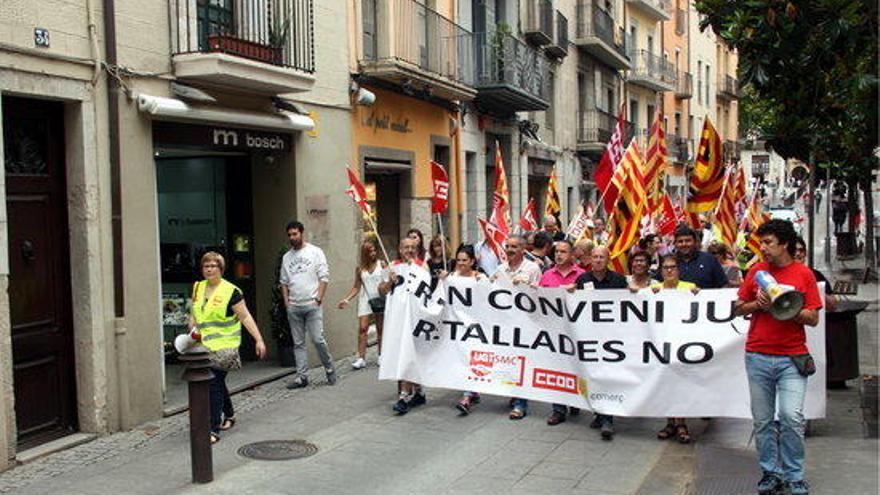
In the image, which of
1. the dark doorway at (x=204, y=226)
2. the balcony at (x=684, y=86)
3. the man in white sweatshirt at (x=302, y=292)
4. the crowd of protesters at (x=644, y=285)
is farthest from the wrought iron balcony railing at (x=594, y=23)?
the man in white sweatshirt at (x=302, y=292)

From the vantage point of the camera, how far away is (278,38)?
1024cm

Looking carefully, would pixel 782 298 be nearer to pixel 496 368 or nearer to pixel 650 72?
pixel 496 368

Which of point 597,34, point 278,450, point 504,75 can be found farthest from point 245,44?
point 597,34

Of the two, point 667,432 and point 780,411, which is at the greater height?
point 780,411

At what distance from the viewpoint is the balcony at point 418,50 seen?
1315 centimetres

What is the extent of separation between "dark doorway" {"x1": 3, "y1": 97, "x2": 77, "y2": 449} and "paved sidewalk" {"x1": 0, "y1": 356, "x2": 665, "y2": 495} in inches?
19.1

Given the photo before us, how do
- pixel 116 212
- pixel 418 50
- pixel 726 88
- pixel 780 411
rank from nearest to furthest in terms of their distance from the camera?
pixel 780 411 → pixel 116 212 → pixel 418 50 → pixel 726 88

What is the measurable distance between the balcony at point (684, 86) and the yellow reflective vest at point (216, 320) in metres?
35.7

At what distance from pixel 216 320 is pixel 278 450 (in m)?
1.19

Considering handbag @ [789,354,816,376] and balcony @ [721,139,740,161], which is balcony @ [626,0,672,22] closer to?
balcony @ [721,139,740,161]

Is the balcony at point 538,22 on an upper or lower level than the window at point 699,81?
lower

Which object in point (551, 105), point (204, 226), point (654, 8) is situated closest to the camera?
point (204, 226)

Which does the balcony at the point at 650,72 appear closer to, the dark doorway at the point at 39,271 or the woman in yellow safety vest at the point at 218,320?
the woman in yellow safety vest at the point at 218,320

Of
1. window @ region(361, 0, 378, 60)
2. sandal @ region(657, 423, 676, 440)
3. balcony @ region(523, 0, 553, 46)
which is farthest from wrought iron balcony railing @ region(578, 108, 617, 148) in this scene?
sandal @ region(657, 423, 676, 440)
